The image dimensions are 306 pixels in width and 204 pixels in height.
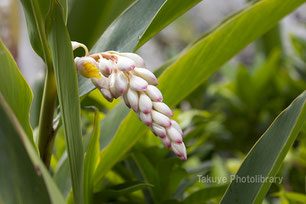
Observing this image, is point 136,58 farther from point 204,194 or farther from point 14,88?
point 204,194

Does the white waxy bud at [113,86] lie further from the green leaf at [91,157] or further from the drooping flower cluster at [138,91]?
the green leaf at [91,157]

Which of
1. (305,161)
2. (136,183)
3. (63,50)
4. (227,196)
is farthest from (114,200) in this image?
(305,161)

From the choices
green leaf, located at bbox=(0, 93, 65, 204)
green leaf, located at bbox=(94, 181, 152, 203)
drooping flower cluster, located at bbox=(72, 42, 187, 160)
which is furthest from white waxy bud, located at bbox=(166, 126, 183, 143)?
green leaf, located at bbox=(94, 181, 152, 203)

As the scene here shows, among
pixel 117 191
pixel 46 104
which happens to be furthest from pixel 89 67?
pixel 117 191

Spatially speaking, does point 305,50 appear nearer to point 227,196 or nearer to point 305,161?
point 305,161

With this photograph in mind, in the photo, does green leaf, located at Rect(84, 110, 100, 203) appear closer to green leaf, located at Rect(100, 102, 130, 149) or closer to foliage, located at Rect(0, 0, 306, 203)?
foliage, located at Rect(0, 0, 306, 203)

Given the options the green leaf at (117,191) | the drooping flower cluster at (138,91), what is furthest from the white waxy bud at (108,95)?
the green leaf at (117,191)
